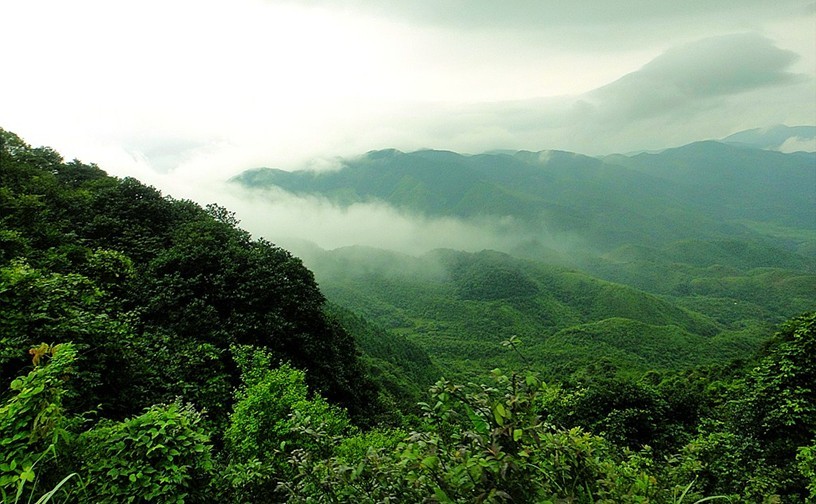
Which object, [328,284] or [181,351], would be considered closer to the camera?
[181,351]

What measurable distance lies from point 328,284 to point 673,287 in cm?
15811

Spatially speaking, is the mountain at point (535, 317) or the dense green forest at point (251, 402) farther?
the mountain at point (535, 317)

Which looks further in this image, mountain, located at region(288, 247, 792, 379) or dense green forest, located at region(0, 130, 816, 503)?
mountain, located at region(288, 247, 792, 379)

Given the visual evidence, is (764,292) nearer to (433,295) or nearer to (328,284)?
(433,295)

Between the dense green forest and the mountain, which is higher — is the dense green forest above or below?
above

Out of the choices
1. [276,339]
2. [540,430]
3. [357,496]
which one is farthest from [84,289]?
[540,430]

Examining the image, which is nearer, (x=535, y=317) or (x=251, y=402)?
A: (x=251, y=402)

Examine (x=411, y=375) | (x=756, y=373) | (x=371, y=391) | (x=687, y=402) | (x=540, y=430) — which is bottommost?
(x=411, y=375)

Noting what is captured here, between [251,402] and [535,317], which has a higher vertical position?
[251,402]

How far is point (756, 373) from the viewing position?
14.0 m

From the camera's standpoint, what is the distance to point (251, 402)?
25.3 feet

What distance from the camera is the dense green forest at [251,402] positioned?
101 inches

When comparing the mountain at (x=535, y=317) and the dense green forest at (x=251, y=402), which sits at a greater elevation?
the dense green forest at (x=251, y=402)

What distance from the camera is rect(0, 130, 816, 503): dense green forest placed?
255 cm
